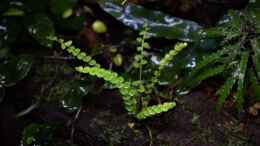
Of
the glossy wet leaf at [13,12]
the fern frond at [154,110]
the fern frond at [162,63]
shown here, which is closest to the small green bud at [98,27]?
the glossy wet leaf at [13,12]

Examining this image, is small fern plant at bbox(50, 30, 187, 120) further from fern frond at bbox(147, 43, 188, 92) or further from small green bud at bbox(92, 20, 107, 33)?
small green bud at bbox(92, 20, 107, 33)

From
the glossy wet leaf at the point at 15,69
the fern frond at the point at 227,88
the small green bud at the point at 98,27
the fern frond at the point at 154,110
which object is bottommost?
the fern frond at the point at 154,110

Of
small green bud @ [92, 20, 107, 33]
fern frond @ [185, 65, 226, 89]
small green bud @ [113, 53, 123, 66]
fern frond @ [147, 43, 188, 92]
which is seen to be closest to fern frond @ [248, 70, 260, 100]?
fern frond @ [185, 65, 226, 89]

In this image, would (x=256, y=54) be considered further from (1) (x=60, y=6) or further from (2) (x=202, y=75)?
(1) (x=60, y=6)

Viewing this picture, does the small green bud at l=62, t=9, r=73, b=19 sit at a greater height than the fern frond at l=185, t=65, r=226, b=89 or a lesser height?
greater

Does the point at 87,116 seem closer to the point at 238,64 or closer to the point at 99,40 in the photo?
the point at 99,40

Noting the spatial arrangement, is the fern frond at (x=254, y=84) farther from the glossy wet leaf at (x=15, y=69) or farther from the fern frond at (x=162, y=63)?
the glossy wet leaf at (x=15, y=69)
